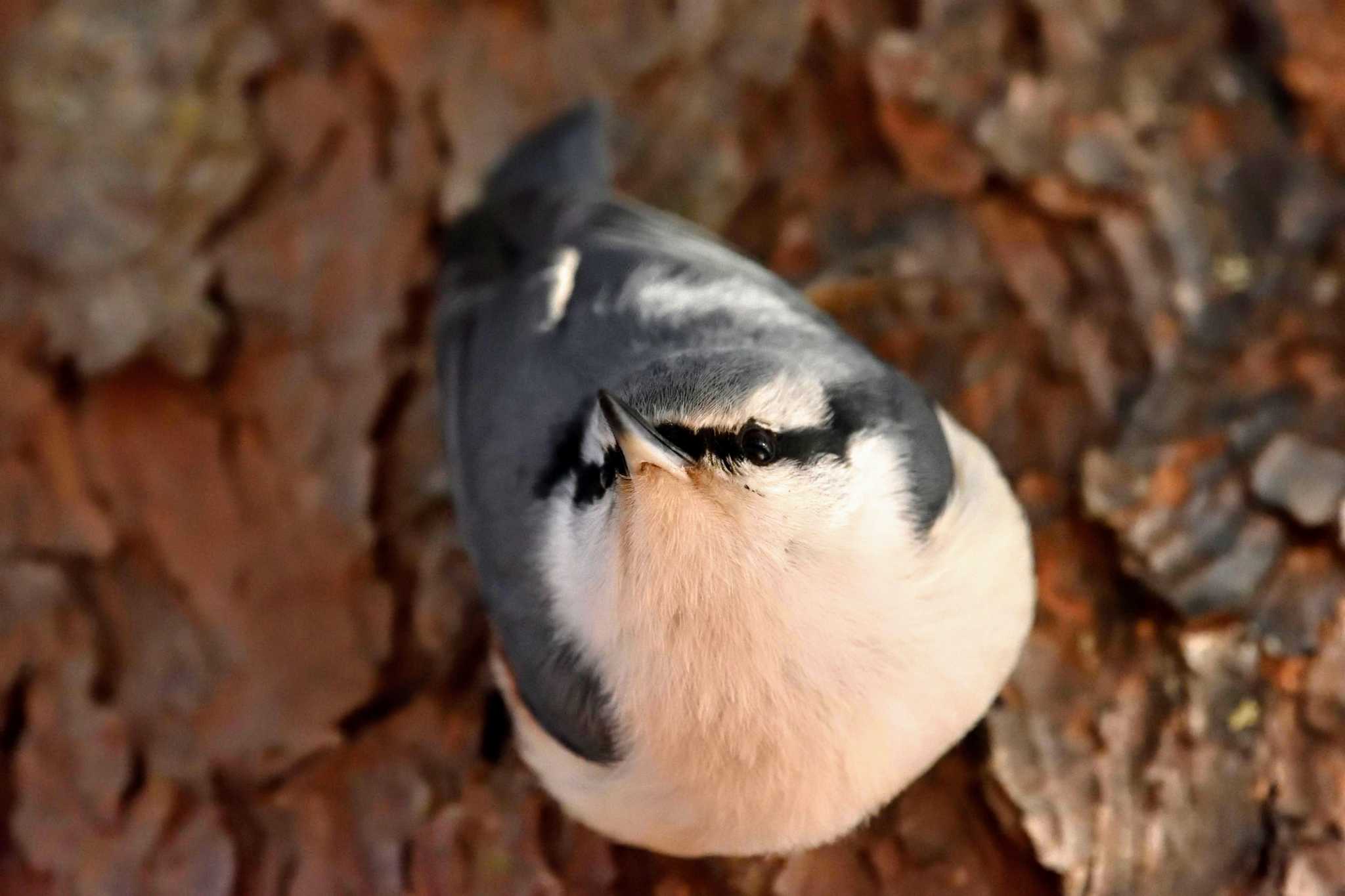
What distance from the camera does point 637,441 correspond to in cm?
135

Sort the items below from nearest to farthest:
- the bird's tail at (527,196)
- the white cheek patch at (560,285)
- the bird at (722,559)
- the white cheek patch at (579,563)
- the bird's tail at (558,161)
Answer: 1. the bird at (722,559)
2. the white cheek patch at (579,563)
3. the white cheek patch at (560,285)
4. the bird's tail at (527,196)
5. the bird's tail at (558,161)

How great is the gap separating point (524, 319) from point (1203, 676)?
1.28m

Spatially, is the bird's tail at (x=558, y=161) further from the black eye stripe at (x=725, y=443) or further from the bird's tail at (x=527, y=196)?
the black eye stripe at (x=725, y=443)

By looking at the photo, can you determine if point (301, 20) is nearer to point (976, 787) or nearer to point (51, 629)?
point (51, 629)

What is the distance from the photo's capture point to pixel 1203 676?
1893 millimetres

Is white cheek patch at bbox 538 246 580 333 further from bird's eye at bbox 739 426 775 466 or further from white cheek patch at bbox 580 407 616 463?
bird's eye at bbox 739 426 775 466

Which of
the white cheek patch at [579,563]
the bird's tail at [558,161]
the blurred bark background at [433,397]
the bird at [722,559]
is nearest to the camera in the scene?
the bird at [722,559]

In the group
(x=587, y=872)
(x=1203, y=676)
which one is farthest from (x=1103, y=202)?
(x=587, y=872)

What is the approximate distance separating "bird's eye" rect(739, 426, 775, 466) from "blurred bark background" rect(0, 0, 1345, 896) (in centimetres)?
75

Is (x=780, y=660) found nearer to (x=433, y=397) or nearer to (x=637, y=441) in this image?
(x=637, y=441)

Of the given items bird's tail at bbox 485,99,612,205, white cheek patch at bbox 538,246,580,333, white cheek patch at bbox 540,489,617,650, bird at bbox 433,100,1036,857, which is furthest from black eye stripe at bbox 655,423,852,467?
bird's tail at bbox 485,99,612,205

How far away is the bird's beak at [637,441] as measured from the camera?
4.42 ft

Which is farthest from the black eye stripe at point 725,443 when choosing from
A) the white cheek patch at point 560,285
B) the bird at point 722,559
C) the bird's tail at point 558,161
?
the bird's tail at point 558,161

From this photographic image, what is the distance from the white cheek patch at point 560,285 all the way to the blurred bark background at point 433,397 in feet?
1.76
